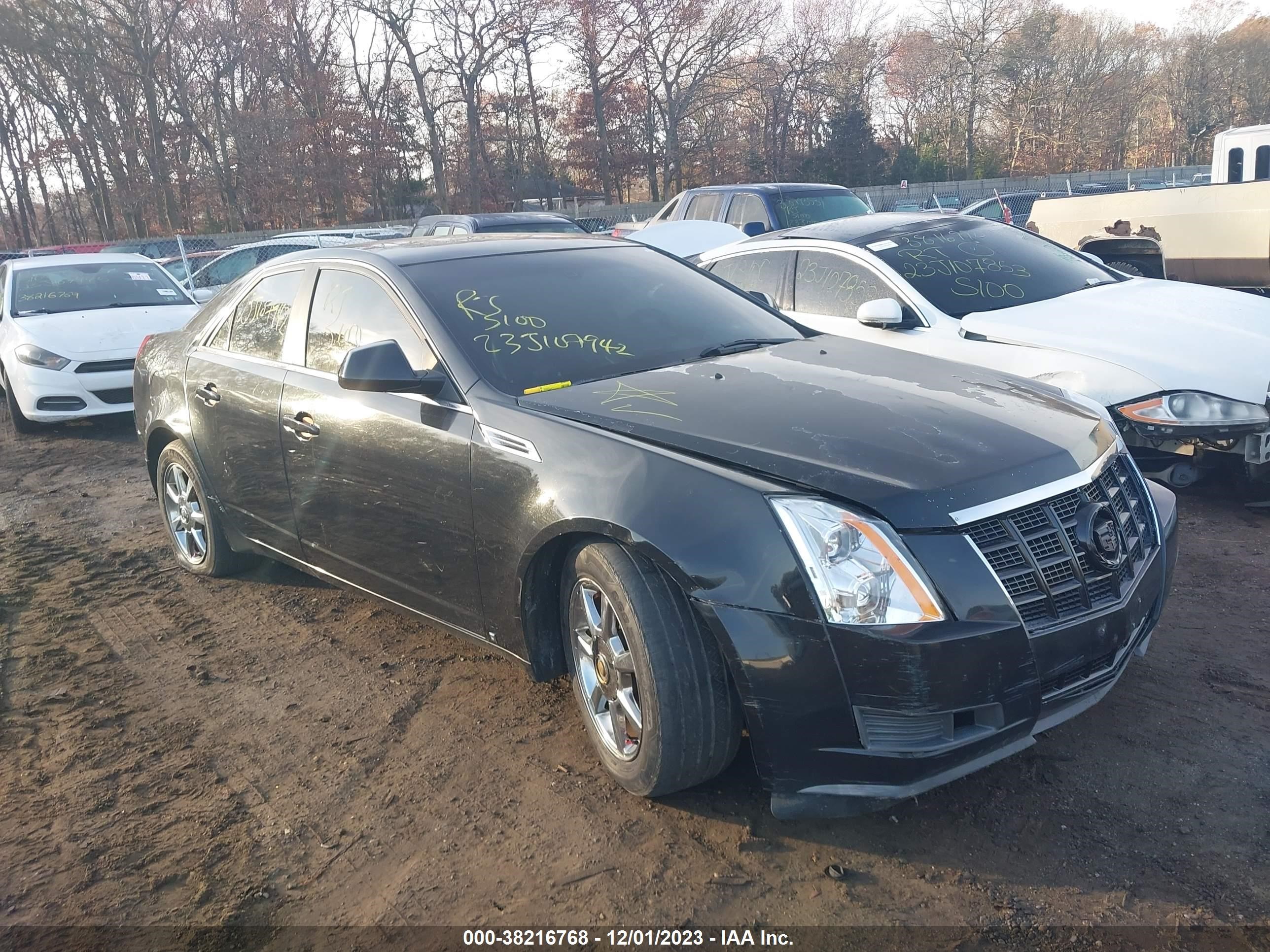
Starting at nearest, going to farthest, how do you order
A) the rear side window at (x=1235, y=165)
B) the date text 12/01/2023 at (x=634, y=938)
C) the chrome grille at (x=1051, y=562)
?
the date text 12/01/2023 at (x=634, y=938) → the chrome grille at (x=1051, y=562) → the rear side window at (x=1235, y=165)

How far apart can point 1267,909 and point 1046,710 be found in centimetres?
65

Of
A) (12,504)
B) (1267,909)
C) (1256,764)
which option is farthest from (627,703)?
(12,504)

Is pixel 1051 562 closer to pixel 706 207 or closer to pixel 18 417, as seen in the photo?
pixel 18 417

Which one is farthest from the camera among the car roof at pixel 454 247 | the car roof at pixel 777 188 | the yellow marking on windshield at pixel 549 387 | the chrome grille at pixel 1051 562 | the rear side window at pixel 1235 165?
the rear side window at pixel 1235 165

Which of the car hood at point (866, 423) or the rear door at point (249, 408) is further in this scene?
the rear door at point (249, 408)

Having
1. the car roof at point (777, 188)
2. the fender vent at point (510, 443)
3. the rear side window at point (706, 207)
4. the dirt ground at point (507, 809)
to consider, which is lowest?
the dirt ground at point (507, 809)

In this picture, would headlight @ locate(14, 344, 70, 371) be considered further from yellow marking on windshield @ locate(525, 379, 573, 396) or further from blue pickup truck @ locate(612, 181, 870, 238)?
yellow marking on windshield @ locate(525, 379, 573, 396)

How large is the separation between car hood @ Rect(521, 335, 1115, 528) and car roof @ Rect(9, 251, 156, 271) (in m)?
9.37

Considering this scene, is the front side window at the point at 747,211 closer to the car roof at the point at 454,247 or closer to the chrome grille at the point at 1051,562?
the car roof at the point at 454,247

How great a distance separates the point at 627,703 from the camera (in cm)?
300

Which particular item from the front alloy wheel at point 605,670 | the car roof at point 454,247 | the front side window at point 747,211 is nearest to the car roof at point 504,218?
the front side window at point 747,211

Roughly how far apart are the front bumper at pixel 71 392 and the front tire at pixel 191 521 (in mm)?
4448

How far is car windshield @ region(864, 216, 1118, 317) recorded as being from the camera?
19.7 feet

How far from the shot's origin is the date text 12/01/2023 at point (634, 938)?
2484 millimetres
